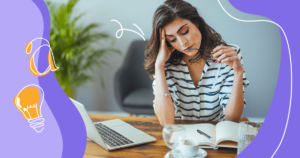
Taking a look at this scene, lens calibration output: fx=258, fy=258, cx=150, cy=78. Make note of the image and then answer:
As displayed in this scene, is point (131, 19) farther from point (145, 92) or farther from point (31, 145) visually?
point (31, 145)

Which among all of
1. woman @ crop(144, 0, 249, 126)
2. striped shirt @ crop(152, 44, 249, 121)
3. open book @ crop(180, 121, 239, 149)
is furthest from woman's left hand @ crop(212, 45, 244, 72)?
open book @ crop(180, 121, 239, 149)

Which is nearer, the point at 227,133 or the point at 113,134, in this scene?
the point at 227,133

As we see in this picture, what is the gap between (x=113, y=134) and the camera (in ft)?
3.43

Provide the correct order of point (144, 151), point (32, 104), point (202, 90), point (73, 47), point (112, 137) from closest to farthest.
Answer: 1. point (144, 151)
2. point (112, 137)
3. point (32, 104)
4. point (202, 90)
5. point (73, 47)

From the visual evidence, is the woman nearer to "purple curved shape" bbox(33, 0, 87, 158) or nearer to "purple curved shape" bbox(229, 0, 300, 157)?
"purple curved shape" bbox(229, 0, 300, 157)

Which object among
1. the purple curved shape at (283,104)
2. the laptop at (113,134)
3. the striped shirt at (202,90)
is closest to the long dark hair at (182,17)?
the striped shirt at (202,90)

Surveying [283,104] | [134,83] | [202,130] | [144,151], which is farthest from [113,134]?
[283,104]

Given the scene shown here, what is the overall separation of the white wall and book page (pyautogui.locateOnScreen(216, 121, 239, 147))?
0.21m

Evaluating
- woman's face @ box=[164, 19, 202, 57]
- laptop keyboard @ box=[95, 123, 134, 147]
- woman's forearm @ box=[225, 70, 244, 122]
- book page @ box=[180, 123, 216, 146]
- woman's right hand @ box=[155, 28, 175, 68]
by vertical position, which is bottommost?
laptop keyboard @ box=[95, 123, 134, 147]

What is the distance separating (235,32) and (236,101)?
298mm

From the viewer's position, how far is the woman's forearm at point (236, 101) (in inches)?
43.0

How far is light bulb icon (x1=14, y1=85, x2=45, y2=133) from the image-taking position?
112 centimetres

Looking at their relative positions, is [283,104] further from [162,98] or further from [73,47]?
[73,47]

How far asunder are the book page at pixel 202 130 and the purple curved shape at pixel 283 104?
0.40ft
